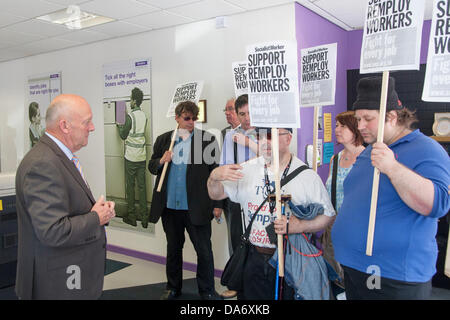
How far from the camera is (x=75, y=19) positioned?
4258 millimetres

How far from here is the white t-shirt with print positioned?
2.00 meters

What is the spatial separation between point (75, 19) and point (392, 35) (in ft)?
12.0

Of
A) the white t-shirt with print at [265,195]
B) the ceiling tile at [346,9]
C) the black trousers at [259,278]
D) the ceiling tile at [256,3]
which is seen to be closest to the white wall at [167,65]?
the ceiling tile at [256,3]

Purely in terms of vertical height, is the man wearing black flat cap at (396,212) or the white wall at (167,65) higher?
the white wall at (167,65)

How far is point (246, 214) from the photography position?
2.11m

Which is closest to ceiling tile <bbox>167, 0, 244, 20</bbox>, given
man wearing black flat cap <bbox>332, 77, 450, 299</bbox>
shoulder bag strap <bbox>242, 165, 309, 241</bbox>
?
shoulder bag strap <bbox>242, 165, 309, 241</bbox>

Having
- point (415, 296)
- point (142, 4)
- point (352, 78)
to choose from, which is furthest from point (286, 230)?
point (352, 78)

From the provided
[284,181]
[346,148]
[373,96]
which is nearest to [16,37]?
[346,148]

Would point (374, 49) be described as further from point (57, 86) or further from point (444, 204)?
point (57, 86)

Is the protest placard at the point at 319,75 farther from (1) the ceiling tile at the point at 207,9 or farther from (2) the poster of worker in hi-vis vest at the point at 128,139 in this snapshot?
(2) the poster of worker in hi-vis vest at the point at 128,139

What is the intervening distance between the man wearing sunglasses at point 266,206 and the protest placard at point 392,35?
611 mm

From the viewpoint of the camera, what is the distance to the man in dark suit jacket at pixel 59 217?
5.50 feet

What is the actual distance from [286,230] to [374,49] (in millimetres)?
951

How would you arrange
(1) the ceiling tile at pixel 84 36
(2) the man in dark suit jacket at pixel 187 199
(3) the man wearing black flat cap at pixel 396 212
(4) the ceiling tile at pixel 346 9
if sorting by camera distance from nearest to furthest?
(3) the man wearing black flat cap at pixel 396 212, (2) the man in dark suit jacket at pixel 187 199, (4) the ceiling tile at pixel 346 9, (1) the ceiling tile at pixel 84 36
